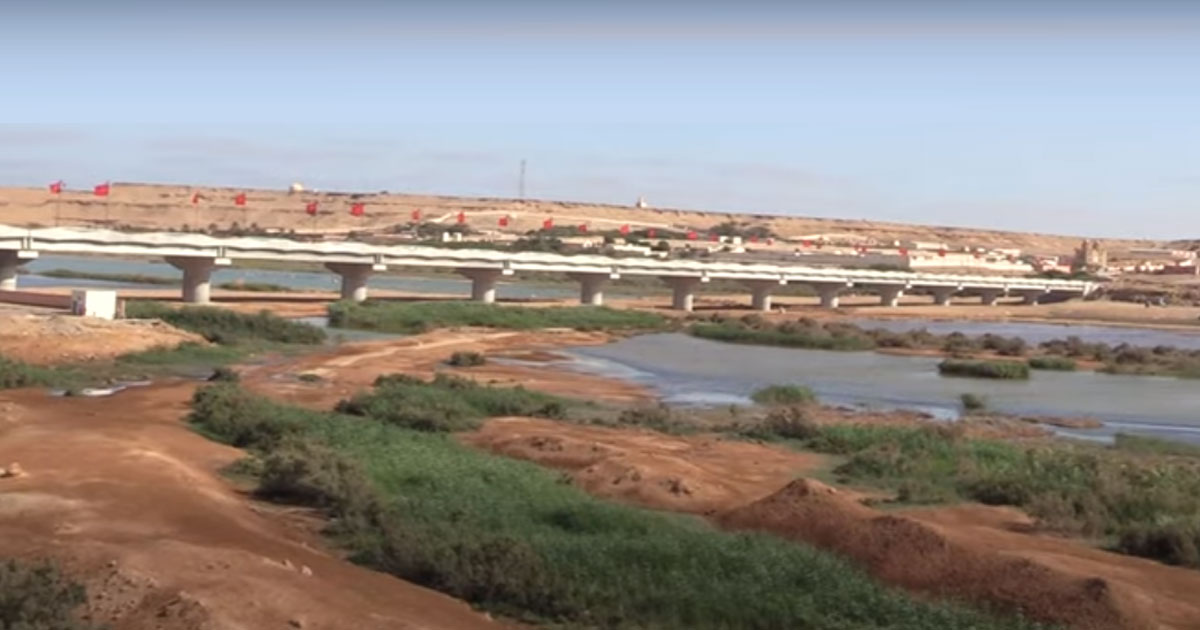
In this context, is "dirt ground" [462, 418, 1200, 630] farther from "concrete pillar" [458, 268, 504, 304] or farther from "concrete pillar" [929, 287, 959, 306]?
"concrete pillar" [929, 287, 959, 306]

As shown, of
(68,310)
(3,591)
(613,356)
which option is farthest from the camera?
(613,356)

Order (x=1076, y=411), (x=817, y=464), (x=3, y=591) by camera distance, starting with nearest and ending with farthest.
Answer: (x=3, y=591), (x=817, y=464), (x=1076, y=411)

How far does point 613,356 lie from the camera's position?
172 ft

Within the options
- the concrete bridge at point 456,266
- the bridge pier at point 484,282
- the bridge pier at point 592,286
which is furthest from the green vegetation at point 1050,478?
the bridge pier at point 592,286

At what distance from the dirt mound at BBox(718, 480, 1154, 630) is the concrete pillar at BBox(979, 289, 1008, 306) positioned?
312 ft

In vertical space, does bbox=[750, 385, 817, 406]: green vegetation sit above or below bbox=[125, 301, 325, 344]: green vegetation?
above

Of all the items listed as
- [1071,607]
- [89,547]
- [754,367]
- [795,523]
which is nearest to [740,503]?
[795,523]

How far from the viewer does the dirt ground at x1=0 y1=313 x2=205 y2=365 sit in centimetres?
3734

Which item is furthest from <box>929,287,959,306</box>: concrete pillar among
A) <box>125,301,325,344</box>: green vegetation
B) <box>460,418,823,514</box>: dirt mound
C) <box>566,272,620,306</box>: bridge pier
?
<box>460,418,823,514</box>: dirt mound

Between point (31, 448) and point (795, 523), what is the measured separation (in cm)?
1082

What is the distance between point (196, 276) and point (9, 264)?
743 centimetres

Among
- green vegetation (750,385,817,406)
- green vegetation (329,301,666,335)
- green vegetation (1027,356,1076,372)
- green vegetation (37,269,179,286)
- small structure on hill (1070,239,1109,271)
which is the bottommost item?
green vegetation (37,269,179,286)

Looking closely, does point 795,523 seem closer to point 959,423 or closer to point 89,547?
point 89,547

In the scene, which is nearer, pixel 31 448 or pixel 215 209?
pixel 31 448
